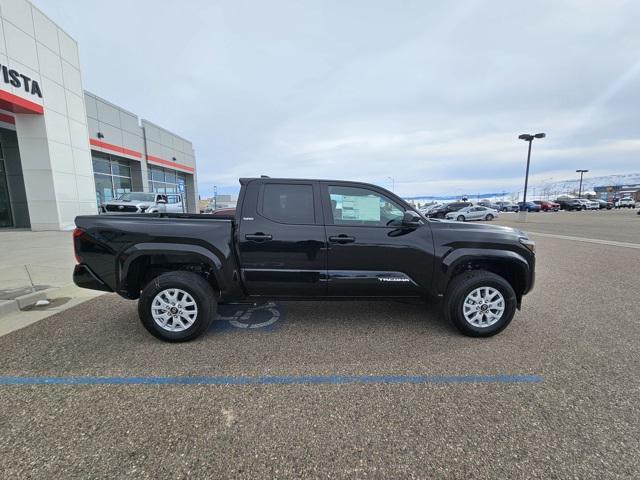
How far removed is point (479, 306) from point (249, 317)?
2838mm

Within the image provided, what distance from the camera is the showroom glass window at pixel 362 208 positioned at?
3.62 meters

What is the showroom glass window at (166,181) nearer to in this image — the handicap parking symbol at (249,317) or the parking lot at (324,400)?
the handicap parking symbol at (249,317)

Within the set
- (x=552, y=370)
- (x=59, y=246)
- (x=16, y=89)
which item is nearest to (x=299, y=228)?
(x=552, y=370)

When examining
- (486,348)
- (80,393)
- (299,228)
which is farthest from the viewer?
(299,228)

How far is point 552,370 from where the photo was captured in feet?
9.45

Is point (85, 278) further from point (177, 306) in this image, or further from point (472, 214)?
point (472, 214)

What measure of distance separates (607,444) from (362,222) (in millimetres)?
2602

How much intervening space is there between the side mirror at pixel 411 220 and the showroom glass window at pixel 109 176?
20.8 m

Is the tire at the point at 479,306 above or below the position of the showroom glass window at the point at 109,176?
below

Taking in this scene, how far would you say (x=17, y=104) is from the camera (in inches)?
432

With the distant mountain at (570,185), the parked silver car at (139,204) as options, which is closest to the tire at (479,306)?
the parked silver car at (139,204)

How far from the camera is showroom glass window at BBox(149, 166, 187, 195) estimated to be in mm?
26381

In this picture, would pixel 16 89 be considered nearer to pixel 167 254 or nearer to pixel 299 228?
pixel 167 254

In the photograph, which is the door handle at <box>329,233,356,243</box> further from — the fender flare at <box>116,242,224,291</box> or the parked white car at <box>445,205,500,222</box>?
the parked white car at <box>445,205,500,222</box>
